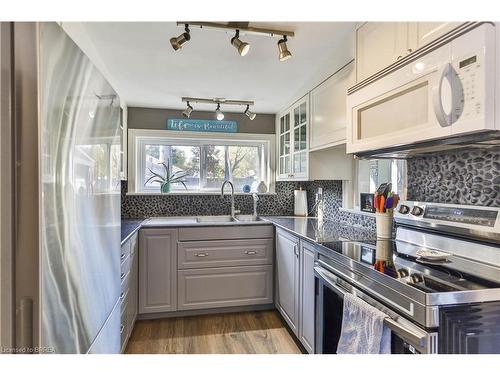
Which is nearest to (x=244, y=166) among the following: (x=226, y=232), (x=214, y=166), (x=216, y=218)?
(x=214, y=166)

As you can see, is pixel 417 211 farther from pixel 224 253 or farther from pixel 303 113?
pixel 224 253

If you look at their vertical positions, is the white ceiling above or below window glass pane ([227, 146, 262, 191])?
above

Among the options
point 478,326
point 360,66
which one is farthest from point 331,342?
point 360,66

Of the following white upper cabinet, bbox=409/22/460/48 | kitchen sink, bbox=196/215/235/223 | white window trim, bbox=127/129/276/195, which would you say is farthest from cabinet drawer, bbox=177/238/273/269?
white upper cabinet, bbox=409/22/460/48

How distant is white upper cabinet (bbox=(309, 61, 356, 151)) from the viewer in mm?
1850

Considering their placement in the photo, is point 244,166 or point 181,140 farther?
point 244,166

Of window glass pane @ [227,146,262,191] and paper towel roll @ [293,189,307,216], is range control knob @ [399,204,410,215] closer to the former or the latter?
paper towel roll @ [293,189,307,216]

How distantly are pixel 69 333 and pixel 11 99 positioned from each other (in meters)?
0.65

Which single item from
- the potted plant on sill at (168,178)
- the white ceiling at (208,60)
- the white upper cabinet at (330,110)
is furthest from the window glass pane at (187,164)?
the white upper cabinet at (330,110)

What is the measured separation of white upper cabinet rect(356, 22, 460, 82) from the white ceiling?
0.14 meters

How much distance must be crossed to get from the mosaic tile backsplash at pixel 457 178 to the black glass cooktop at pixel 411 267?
310 millimetres

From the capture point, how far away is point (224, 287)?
2617 mm

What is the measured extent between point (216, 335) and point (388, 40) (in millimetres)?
2283

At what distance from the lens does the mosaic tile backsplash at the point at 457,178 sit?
1.24 m
